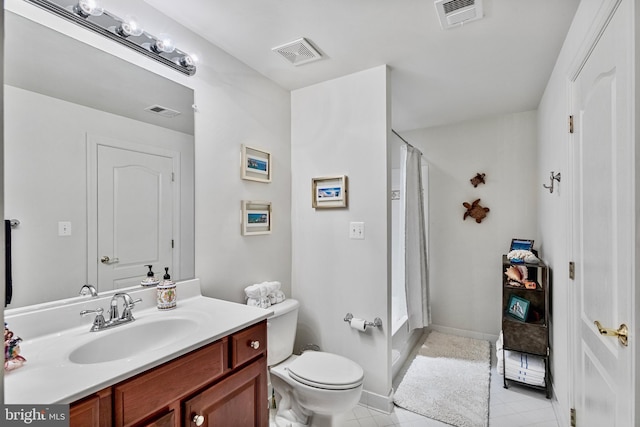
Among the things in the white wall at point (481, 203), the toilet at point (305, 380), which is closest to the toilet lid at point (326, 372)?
the toilet at point (305, 380)

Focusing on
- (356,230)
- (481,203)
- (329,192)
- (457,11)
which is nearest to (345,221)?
(356,230)

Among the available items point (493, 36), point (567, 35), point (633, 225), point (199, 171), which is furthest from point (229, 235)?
point (567, 35)

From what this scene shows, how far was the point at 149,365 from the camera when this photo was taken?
95 centimetres

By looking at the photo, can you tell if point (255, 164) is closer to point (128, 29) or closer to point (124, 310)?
point (128, 29)

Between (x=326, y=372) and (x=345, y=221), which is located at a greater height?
(x=345, y=221)

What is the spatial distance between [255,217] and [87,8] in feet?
4.26

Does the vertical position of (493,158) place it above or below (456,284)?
above

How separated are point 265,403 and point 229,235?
931 millimetres

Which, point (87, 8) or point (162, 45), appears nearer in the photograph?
point (87, 8)

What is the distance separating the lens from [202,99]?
1754 millimetres

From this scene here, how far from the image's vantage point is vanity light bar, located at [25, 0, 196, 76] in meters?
1.19

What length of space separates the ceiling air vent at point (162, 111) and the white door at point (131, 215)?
0.74ft

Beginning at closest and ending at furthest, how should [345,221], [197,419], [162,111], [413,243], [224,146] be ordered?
[197,419], [162,111], [224,146], [345,221], [413,243]

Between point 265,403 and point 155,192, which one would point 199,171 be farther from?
point 265,403
